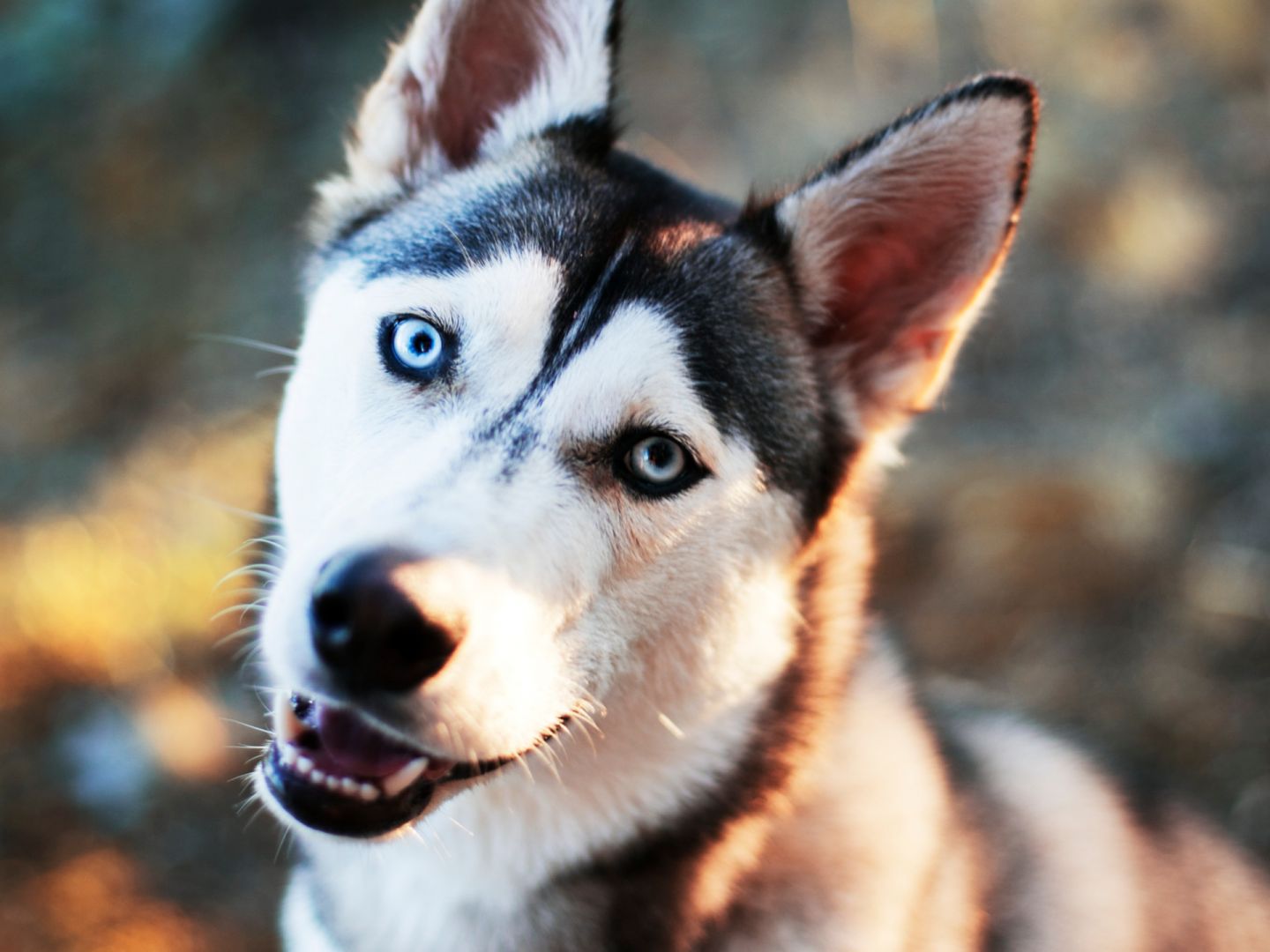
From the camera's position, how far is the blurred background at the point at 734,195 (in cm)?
365

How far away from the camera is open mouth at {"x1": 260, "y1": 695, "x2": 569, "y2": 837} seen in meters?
1.75

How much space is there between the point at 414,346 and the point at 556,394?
31 cm

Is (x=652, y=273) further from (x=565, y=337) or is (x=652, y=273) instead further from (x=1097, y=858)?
(x=1097, y=858)

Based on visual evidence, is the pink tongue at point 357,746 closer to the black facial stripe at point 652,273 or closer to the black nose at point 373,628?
the black nose at point 373,628

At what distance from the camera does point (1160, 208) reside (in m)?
5.57

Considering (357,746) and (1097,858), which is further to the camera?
(1097,858)

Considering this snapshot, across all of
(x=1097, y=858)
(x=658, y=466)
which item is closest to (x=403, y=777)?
(x=658, y=466)

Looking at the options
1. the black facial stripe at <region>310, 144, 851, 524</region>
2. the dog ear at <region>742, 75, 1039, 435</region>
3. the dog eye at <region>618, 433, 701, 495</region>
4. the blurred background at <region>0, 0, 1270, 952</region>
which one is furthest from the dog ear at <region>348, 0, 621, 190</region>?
the blurred background at <region>0, 0, 1270, 952</region>

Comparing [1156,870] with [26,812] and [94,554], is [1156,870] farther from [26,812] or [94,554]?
[94,554]

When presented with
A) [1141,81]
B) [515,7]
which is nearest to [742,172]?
[1141,81]

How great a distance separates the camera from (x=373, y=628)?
1.50m

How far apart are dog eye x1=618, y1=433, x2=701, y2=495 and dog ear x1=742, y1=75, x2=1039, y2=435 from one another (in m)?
0.53

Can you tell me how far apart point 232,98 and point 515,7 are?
13.5 ft

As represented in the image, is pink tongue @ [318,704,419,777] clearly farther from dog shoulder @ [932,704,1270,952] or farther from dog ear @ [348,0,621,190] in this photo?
dog shoulder @ [932,704,1270,952]
